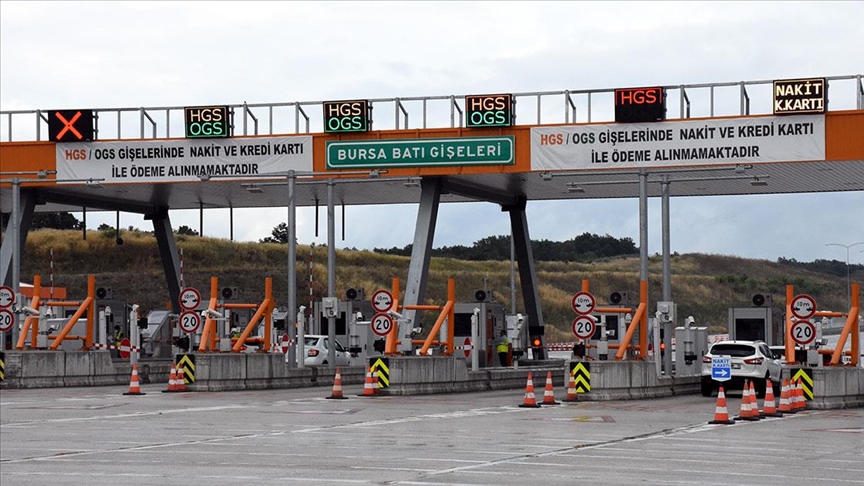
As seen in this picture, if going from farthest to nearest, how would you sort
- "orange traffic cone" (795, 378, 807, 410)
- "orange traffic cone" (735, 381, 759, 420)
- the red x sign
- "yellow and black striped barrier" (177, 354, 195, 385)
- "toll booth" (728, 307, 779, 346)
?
1. "toll booth" (728, 307, 779, 346)
2. the red x sign
3. "yellow and black striped barrier" (177, 354, 195, 385)
4. "orange traffic cone" (795, 378, 807, 410)
5. "orange traffic cone" (735, 381, 759, 420)

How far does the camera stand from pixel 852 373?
31.1 metres

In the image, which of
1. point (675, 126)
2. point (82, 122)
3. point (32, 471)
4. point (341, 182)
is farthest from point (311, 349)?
point (32, 471)

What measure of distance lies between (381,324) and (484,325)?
16.4 metres

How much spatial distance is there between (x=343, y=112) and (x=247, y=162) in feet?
11.2

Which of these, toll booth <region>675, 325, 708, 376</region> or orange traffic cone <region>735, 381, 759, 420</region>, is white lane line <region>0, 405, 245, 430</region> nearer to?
orange traffic cone <region>735, 381, 759, 420</region>

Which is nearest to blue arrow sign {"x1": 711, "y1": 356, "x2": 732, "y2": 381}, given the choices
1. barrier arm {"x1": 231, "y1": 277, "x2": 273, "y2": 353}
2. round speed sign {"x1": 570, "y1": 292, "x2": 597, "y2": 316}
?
round speed sign {"x1": 570, "y1": 292, "x2": 597, "y2": 316}

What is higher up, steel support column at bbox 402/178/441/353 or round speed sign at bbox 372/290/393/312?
steel support column at bbox 402/178/441/353

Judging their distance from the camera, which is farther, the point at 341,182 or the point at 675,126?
the point at 341,182

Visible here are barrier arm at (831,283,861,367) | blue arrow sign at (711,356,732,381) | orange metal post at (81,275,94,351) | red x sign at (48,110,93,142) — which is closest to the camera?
blue arrow sign at (711,356,732,381)

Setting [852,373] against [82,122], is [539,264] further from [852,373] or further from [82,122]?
[852,373]

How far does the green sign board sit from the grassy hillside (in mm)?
47090

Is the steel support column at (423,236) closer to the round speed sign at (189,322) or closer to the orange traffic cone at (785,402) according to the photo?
the round speed sign at (189,322)

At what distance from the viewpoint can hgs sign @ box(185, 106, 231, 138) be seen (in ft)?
140

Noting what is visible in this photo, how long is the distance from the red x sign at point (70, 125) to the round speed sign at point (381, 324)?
14.2m
